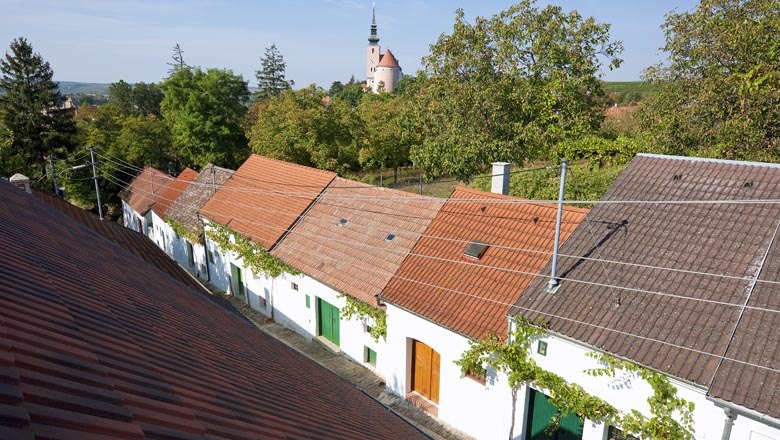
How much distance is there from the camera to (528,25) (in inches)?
862

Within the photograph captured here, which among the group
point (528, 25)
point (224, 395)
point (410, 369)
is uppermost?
point (528, 25)

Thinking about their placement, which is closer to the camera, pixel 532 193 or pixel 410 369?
pixel 410 369

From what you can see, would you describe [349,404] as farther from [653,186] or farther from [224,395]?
[653,186]

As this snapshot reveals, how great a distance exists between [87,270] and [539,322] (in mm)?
8090

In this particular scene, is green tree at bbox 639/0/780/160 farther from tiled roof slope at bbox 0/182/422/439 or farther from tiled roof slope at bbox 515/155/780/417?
tiled roof slope at bbox 0/182/422/439

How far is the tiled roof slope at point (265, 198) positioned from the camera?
1886 centimetres

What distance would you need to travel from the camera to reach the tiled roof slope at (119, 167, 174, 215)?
29.8 m

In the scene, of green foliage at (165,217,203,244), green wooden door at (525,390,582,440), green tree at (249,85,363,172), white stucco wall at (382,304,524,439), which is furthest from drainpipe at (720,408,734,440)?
green tree at (249,85,363,172)

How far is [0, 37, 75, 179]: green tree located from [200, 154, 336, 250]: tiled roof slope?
2475 centimetres

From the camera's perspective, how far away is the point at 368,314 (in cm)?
1402

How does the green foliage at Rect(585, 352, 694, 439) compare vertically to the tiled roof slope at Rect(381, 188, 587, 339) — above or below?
below

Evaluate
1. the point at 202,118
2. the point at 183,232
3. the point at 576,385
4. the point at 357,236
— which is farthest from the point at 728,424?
the point at 202,118

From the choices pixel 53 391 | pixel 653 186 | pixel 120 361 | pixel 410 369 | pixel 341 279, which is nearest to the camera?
pixel 53 391

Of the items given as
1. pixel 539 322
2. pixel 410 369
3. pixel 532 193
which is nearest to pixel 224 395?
pixel 539 322
